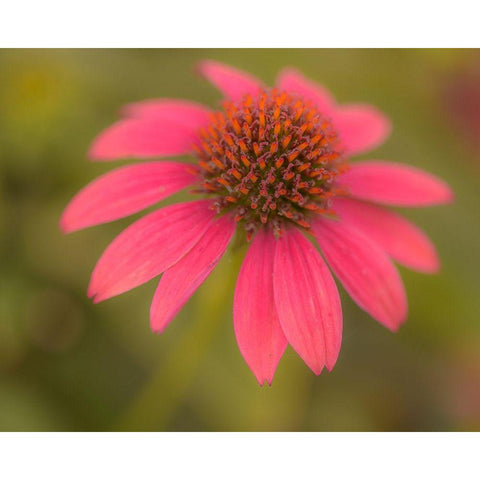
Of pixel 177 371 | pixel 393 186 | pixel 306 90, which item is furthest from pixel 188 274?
pixel 306 90

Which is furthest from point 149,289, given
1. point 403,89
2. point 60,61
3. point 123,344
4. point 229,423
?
point 403,89

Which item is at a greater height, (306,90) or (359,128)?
(306,90)

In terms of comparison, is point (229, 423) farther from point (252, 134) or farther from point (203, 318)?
point (252, 134)

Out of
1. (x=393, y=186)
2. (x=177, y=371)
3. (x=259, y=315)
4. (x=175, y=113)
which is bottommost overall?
(x=177, y=371)

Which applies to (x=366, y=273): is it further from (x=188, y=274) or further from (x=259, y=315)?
(x=188, y=274)

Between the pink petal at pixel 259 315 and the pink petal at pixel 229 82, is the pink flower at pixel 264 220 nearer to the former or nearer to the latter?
the pink petal at pixel 259 315

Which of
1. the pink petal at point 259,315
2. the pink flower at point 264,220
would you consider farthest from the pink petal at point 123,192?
the pink petal at point 259,315

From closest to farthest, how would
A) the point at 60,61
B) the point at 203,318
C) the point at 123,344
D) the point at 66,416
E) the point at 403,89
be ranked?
the point at 203,318, the point at 66,416, the point at 123,344, the point at 60,61, the point at 403,89
